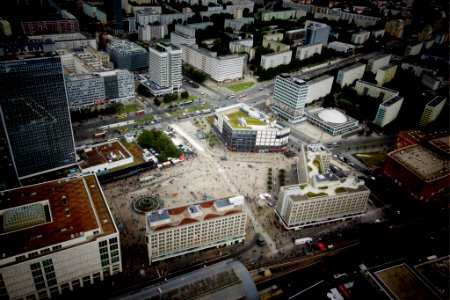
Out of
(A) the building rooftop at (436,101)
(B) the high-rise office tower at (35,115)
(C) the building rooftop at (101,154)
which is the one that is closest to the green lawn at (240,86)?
(C) the building rooftop at (101,154)

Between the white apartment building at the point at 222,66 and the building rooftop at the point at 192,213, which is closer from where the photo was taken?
the building rooftop at the point at 192,213

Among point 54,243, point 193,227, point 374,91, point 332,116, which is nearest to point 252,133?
point 332,116

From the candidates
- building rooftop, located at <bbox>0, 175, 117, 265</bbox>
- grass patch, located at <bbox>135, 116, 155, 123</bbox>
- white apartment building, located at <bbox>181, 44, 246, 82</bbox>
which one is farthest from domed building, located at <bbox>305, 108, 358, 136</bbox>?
building rooftop, located at <bbox>0, 175, 117, 265</bbox>

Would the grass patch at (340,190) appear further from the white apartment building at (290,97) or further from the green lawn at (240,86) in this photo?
the green lawn at (240,86)

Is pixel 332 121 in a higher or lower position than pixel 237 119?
lower

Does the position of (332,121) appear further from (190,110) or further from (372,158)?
(190,110)

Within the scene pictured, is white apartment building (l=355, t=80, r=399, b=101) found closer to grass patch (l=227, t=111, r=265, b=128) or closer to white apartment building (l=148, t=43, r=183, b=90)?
grass patch (l=227, t=111, r=265, b=128)

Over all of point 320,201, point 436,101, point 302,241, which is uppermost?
point 436,101
